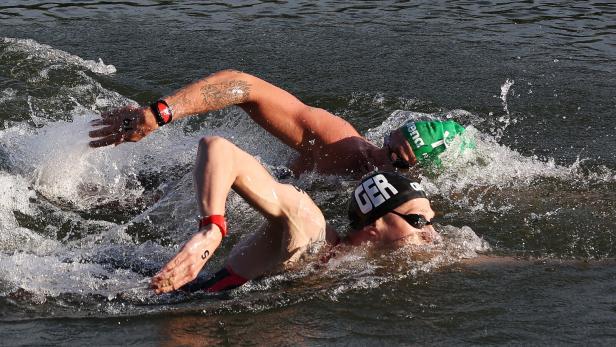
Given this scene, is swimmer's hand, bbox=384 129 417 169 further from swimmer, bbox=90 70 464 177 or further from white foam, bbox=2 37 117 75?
white foam, bbox=2 37 117 75

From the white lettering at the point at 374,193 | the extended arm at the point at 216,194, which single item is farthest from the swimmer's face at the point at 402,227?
the extended arm at the point at 216,194

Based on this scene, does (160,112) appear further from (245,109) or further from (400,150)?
(400,150)

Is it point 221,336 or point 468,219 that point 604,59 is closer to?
point 468,219

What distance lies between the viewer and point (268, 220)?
510 centimetres

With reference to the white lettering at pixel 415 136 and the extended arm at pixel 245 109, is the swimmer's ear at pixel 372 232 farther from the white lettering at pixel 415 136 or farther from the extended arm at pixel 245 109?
the white lettering at pixel 415 136

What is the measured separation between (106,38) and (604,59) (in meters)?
6.48

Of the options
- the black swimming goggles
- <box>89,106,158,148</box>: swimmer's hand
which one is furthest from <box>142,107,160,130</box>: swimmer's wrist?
the black swimming goggles

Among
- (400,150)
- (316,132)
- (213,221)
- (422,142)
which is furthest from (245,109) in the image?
(213,221)

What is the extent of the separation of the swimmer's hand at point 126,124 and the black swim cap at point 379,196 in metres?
1.43

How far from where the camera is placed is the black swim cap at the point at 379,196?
551 centimetres

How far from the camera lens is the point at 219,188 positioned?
4480 mm

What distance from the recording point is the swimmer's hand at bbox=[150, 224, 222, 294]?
412 centimetres

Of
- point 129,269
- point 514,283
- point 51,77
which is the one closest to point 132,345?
point 129,269

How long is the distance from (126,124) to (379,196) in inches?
66.2
